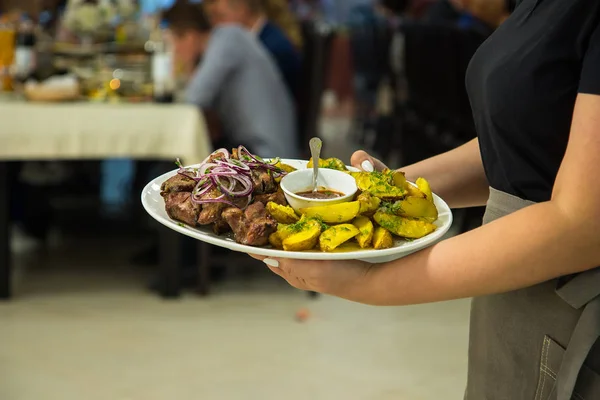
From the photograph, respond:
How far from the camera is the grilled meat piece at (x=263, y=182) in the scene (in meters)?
1.15

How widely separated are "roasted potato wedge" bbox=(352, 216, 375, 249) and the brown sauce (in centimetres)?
6

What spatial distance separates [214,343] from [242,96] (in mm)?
1121

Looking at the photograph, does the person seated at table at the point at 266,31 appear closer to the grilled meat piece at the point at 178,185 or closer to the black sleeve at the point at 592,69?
the grilled meat piece at the point at 178,185

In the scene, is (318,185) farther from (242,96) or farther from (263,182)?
(242,96)

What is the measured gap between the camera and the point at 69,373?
2.68 metres

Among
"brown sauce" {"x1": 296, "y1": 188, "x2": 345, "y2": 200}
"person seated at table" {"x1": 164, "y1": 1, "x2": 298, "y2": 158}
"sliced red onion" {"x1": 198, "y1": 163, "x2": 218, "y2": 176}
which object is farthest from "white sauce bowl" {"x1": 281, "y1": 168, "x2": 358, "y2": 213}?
"person seated at table" {"x1": 164, "y1": 1, "x2": 298, "y2": 158}

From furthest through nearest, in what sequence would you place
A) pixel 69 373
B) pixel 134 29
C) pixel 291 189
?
pixel 134 29, pixel 69 373, pixel 291 189

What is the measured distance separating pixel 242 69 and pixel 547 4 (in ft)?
8.30

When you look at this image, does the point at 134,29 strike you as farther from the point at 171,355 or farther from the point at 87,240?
the point at 171,355

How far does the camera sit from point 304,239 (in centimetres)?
101

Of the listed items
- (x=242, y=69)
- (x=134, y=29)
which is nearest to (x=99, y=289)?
(x=242, y=69)

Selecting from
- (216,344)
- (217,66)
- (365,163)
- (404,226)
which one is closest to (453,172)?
(365,163)

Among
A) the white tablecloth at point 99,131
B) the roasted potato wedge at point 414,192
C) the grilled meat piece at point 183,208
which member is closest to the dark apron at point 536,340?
the roasted potato wedge at point 414,192

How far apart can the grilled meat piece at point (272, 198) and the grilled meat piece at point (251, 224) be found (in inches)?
1.7
